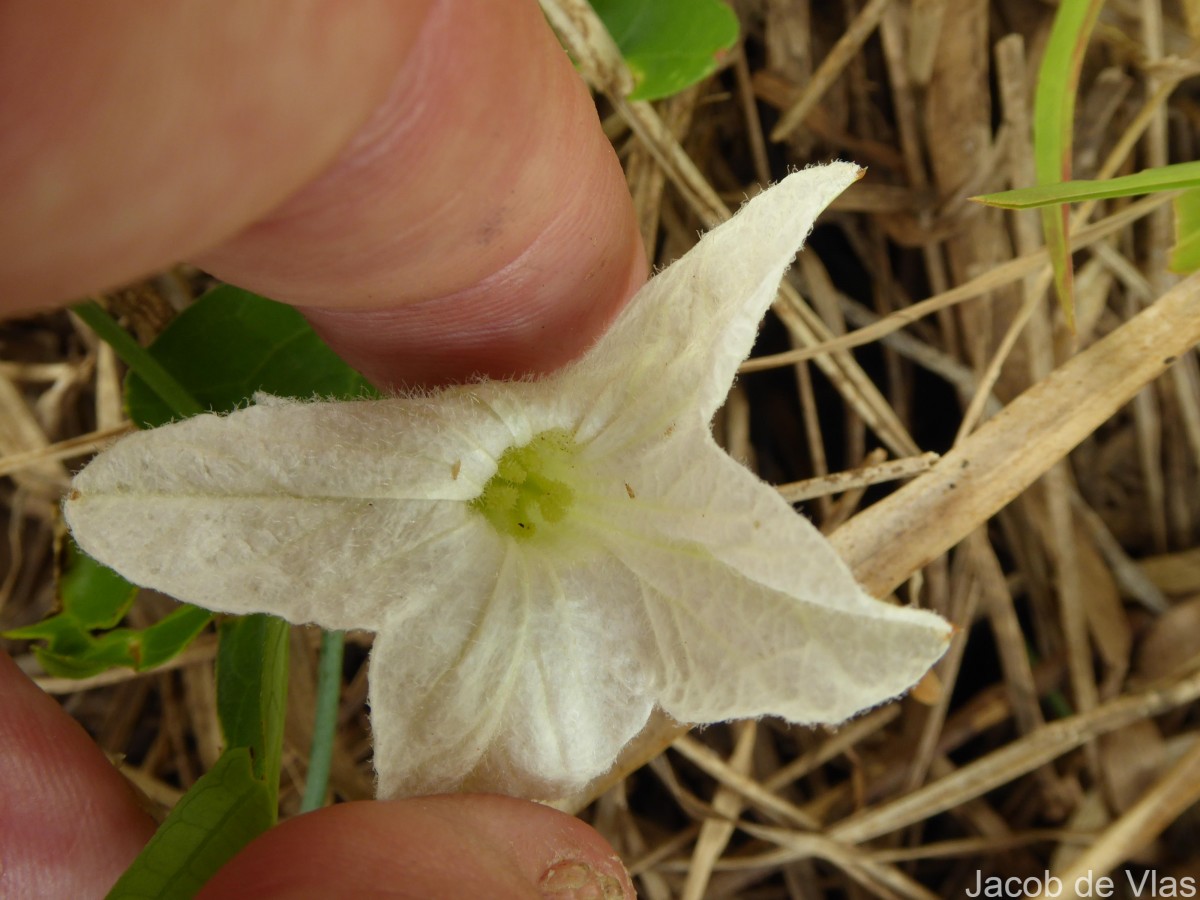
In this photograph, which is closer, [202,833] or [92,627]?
Answer: [202,833]

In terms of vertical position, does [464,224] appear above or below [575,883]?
above

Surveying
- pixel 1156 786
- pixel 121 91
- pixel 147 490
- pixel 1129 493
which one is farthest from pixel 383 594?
pixel 1129 493

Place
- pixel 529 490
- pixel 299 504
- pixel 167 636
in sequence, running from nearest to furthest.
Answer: pixel 299 504, pixel 529 490, pixel 167 636

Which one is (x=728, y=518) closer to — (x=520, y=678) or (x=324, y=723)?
(x=520, y=678)

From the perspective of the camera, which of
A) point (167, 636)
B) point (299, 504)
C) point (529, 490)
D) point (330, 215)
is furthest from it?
point (167, 636)

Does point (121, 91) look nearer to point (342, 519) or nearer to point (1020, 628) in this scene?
point (342, 519)

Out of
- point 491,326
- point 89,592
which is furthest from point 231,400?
point 491,326

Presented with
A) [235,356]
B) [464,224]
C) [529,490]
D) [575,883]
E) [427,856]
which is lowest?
[575,883]
